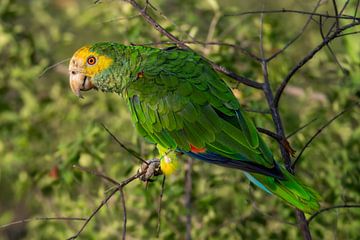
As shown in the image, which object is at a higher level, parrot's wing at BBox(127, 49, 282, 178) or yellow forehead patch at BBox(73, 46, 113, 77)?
yellow forehead patch at BBox(73, 46, 113, 77)

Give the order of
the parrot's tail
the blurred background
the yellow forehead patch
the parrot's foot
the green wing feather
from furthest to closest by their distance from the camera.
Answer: the blurred background
the yellow forehead patch
the parrot's foot
the green wing feather
the parrot's tail

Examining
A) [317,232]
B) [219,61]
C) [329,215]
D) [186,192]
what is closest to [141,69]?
[219,61]

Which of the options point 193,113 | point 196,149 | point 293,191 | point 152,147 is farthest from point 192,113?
point 152,147

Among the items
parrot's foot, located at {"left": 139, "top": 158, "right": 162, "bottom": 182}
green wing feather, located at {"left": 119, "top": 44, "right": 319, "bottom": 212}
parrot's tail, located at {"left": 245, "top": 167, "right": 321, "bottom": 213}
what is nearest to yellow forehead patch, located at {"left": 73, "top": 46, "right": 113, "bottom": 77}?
green wing feather, located at {"left": 119, "top": 44, "right": 319, "bottom": 212}

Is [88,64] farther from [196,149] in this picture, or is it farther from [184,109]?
[196,149]

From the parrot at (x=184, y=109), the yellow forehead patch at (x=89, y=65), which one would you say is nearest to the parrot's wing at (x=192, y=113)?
the parrot at (x=184, y=109)

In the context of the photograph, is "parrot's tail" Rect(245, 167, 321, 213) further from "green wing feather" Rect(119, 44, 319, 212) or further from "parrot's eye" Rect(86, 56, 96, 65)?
"parrot's eye" Rect(86, 56, 96, 65)

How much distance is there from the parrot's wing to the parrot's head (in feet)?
0.73

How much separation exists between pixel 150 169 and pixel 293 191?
75 cm

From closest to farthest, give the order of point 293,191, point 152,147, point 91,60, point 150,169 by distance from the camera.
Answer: point 293,191 → point 150,169 → point 91,60 → point 152,147

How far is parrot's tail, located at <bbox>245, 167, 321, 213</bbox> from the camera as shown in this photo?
7.39 feet

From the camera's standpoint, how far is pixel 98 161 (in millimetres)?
3332

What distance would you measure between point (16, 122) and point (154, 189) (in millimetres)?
1261

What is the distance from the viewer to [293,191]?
7.47 feet
